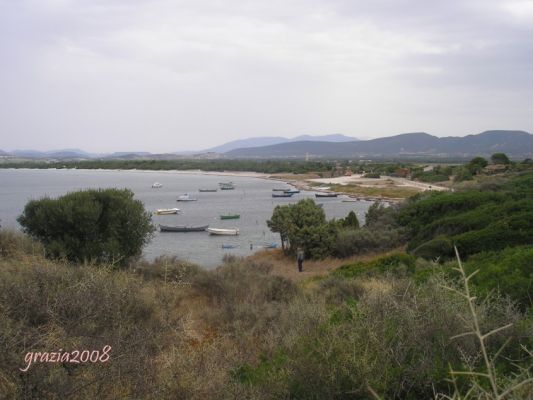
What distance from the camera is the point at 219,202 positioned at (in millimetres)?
73250

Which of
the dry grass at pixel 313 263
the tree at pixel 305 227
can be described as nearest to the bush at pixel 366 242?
the dry grass at pixel 313 263

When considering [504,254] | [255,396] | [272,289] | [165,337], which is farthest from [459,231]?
[255,396]

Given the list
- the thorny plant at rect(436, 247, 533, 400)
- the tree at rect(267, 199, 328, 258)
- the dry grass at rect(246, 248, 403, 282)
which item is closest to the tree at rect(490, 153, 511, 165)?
the tree at rect(267, 199, 328, 258)

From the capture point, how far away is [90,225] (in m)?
17.4

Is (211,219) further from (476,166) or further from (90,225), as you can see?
(476,166)

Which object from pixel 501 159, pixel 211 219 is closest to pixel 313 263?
pixel 211 219

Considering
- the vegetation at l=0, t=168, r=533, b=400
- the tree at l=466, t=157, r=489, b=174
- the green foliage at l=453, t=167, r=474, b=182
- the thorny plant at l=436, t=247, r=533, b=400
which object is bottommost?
the green foliage at l=453, t=167, r=474, b=182

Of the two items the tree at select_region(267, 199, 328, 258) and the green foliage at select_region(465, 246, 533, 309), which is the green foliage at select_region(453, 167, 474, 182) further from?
the green foliage at select_region(465, 246, 533, 309)

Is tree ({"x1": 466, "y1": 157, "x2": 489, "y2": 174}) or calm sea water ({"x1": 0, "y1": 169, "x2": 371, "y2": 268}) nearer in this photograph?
calm sea water ({"x1": 0, "y1": 169, "x2": 371, "y2": 268})

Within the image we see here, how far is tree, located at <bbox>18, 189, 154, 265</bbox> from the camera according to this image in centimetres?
1705

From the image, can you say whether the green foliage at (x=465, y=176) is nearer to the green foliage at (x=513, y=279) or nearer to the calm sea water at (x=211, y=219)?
the calm sea water at (x=211, y=219)

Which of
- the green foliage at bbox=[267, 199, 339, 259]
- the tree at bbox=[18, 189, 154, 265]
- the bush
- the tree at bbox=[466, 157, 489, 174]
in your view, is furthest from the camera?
the tree at bbox=[466, 157, 489, 174]

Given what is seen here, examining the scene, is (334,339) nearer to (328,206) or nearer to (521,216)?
(521,216)

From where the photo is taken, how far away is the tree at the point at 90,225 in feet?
55.9
